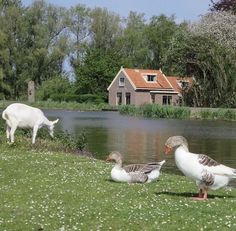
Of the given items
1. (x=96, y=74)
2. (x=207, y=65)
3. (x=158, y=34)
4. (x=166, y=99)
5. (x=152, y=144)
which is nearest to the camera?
(x=152, y=144)

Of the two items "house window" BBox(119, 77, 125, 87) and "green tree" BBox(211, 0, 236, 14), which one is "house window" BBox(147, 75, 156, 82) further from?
"green tree" BBox(211, 0, 236, 14)

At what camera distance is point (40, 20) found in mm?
106375

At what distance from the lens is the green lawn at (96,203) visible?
9.38 meters

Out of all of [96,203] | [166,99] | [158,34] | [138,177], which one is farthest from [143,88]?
[96,203]

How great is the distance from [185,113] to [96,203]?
56.8 metres

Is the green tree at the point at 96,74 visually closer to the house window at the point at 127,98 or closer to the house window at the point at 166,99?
the house window at the point at 127,98

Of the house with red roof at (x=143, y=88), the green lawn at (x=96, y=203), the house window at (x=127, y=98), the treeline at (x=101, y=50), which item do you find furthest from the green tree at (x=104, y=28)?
the green lawn at (x=96, y=203)

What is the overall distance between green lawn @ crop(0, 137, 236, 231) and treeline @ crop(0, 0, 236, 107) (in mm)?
57075

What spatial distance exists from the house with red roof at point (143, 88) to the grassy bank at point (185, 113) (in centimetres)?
2353

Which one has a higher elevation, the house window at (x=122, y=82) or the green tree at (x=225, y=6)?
the green tree at (x=225, y=6)

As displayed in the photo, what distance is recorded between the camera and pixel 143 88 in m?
96.7

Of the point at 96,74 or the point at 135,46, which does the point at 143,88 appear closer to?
the point at 96,74

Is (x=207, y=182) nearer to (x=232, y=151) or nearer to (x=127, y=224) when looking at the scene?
(x=127, y=224)

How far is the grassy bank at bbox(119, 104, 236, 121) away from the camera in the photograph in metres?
63.7
